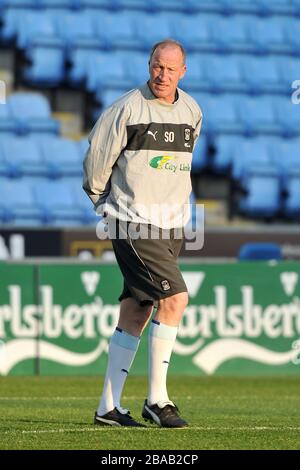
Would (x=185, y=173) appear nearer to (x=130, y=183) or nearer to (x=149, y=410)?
(x=130, y=183)

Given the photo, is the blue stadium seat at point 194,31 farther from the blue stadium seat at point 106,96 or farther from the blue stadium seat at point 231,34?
the blue stadium seat at point 106,96

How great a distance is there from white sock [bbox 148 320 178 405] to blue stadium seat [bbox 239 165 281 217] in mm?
11078

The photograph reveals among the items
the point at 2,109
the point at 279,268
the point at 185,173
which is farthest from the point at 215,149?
the point at 185,173

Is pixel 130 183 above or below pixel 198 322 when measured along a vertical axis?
above

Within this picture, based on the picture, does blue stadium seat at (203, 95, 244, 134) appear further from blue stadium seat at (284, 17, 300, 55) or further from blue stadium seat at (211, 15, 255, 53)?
blue stadium seat at (284, 17, 300, 55)

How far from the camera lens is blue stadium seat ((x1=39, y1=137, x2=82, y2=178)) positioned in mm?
16609

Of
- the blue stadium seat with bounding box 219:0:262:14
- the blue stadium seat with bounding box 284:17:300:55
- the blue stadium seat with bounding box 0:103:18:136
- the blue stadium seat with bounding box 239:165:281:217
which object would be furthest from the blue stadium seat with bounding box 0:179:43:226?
the blue stadium seat with bounding box 284:17:300:55

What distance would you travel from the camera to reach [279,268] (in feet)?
43.3

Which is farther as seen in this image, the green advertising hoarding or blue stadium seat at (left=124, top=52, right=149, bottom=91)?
blue stadium seat at (left=124, top=52, right=149, bottom=91)

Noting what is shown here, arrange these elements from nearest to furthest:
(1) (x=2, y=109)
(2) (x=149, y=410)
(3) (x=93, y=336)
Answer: (2) (x=149, y=410) < (3) (x=93, y=336) < (1) (x=2, y=109)

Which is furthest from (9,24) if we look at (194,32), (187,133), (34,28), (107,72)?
(187,133)

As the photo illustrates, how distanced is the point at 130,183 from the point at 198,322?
6.69 metres

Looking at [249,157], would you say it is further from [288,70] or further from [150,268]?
[150,268]

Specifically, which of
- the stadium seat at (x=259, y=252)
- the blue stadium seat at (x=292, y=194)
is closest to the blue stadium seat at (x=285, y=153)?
the blue stadium seat at (x=292, y=194)
